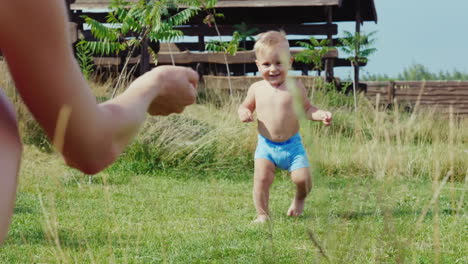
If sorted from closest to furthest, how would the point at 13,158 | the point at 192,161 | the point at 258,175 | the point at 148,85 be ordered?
the point at 13,158 → the point at 148,85 → the point at 258,175 → the point at 192,161

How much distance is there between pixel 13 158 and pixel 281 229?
4.83 metres

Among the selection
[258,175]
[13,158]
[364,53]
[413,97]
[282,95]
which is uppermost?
[13,158]

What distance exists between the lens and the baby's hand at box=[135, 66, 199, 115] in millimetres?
1201

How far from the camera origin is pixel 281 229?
18.6 ft

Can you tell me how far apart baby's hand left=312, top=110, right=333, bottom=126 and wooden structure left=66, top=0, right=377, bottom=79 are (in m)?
Answer: 12.2

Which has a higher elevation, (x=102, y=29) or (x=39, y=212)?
(x=102, y=29)

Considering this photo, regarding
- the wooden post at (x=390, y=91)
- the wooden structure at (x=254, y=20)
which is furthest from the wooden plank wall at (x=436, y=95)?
the wooden structure at (x=254, y=20)

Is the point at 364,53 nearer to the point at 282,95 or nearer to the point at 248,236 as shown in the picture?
the point at 282,95

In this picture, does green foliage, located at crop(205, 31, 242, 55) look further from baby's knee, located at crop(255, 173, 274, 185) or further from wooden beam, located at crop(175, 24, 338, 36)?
baby's knee, located at crop(255, 173, 274, 185)

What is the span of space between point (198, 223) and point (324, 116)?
139 cm

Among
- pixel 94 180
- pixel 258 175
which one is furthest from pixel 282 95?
pixel 94 180

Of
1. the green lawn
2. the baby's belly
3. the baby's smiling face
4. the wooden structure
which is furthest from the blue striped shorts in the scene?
the wooden structure

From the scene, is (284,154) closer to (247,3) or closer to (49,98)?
(49,98)

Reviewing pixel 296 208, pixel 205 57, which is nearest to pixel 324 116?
pixel 296 208
